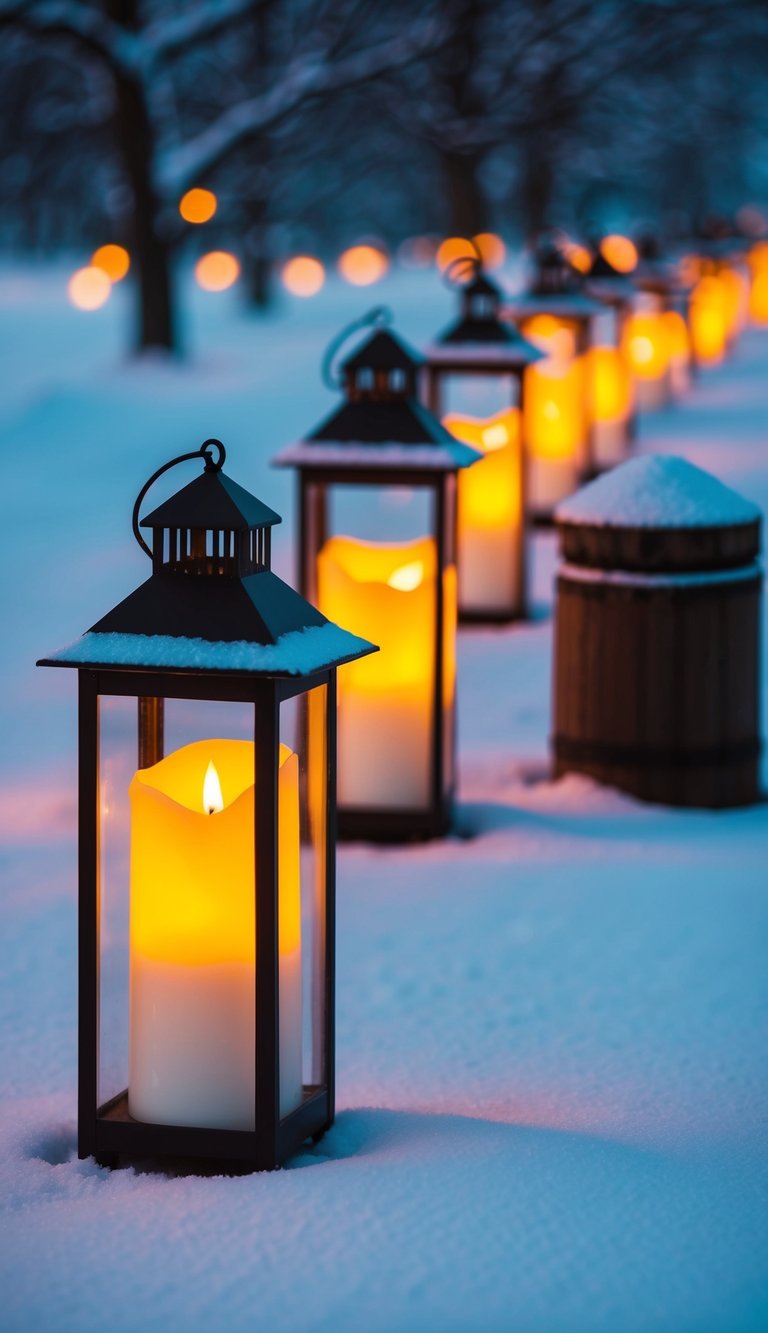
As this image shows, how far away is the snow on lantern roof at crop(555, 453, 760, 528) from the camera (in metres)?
6.65

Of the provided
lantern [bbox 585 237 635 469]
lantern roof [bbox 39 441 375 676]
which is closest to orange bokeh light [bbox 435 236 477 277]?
lantern [bbox 585 237 635 469]

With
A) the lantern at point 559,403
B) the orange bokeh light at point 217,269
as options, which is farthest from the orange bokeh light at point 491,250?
the lantern at point 559,403

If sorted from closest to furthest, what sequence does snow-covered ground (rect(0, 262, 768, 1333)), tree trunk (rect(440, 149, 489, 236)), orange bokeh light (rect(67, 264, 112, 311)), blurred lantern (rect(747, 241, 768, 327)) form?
snow-covered ground (rect(0, 262, 768, 1333)), orange bokeh light (rect(67, 264, 112, 311)), blurred lantern (rect(747, 241, 768, 327)), tree trunk (rect(440, 149, 489, 236))

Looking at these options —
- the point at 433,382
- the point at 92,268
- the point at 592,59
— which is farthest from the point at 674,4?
the point at 433,382

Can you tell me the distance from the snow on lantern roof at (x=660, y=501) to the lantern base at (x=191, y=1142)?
3318 millimetres

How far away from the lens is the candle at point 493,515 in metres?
9.80

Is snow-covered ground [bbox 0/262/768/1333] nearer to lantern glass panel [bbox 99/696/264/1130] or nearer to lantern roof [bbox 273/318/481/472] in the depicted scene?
lantern glass panel [bbox 99/696/264/1130]

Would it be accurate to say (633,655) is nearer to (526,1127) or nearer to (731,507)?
(731,507)

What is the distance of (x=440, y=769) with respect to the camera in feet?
20.9

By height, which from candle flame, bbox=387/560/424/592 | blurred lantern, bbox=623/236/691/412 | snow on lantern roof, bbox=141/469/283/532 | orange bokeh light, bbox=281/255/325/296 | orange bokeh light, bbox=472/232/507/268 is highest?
orange bokeh light, bbox=472/232/507/268

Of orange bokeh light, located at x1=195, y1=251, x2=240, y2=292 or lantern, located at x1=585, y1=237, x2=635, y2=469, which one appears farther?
orange bokeh light, located at x1=195, y1=251, x2=240, y2=292

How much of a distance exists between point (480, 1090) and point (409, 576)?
8.02 ft

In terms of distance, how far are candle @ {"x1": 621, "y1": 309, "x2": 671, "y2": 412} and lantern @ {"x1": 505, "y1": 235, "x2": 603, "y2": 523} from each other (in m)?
3.58

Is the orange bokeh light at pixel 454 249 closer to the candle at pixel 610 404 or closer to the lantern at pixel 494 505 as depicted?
the candle at pixel 610 404
